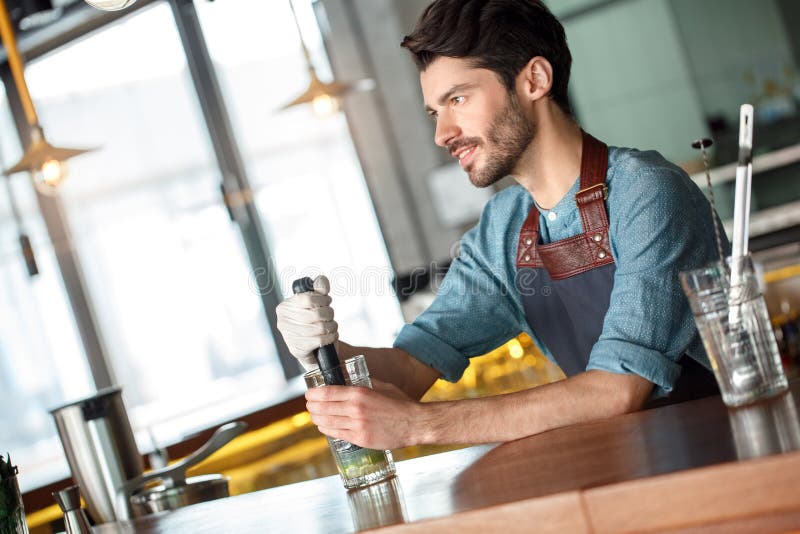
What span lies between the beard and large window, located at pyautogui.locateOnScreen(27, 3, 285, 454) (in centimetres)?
398

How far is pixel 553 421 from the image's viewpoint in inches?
51.7

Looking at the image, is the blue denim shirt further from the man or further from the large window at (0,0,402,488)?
the large window at (0,0,402,488)

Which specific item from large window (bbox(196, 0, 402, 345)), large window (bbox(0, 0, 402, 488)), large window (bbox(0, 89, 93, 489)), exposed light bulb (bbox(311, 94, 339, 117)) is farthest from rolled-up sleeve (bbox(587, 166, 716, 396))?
large window (bbox(0, 89, 93, 489))

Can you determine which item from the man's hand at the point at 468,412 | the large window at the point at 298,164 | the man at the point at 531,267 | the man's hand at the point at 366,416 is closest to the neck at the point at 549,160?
the man at the point at 531,267

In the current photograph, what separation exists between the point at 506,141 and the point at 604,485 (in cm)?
96

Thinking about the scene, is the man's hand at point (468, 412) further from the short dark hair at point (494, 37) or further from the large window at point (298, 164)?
the large window at point (298, 164)

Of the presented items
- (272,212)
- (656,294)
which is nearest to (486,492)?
(656,294)

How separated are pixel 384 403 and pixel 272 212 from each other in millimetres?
4504

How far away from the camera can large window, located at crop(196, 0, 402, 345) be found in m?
5.71

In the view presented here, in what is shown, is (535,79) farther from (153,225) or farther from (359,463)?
(153,225)

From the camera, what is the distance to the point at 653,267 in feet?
4.74

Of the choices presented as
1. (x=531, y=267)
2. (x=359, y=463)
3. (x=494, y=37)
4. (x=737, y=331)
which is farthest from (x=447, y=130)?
(x=737, y=331)

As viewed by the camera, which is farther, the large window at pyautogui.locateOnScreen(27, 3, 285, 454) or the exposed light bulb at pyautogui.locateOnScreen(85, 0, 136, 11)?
the large window at pyautogui.locateOnScreen(27, 3, 285, 454)

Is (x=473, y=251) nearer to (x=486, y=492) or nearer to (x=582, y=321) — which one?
(x=582, y=321)
